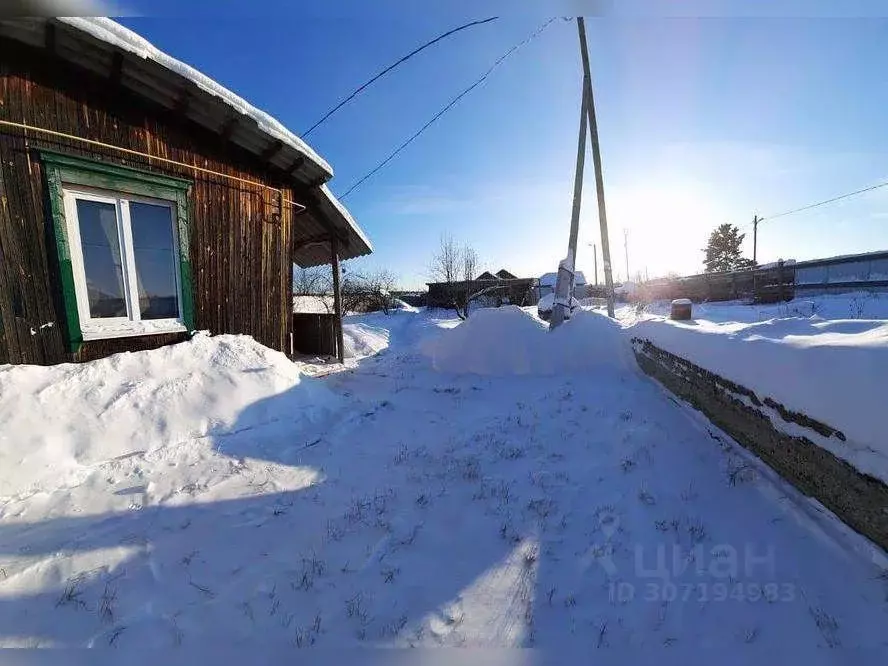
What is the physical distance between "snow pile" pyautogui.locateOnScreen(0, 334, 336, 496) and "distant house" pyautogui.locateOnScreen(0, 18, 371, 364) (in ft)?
1.96

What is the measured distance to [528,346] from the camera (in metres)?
7.77

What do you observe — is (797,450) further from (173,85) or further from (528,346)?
(173,85)

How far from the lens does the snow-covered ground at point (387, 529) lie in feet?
6.47

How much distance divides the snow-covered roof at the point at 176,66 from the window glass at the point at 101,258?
170cm

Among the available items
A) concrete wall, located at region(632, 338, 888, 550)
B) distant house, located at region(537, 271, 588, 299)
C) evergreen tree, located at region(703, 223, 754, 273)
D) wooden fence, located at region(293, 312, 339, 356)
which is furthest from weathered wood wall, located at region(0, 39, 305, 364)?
evergreen tree, located at region(703, 223, 754, 273)

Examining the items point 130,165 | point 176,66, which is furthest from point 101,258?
point 176,66

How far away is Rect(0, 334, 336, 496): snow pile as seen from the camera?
3383 mm

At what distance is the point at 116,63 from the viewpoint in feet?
15.2

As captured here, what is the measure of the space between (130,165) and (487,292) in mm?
23514

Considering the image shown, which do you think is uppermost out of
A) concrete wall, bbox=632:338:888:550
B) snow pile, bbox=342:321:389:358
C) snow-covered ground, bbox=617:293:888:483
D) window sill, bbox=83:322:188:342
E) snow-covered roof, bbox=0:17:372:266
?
snow-covered roof, bbox=0:17:372:266

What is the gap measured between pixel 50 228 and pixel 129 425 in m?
2.32

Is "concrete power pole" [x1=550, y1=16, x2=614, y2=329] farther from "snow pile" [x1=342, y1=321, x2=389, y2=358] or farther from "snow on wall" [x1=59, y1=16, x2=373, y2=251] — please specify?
"snow pile" [x1=342, y1=321, x2=389, y2=358]

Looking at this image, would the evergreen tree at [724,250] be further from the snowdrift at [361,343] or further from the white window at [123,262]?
the white window at [123,262]

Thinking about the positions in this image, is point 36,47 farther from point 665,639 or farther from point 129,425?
point 665,639
